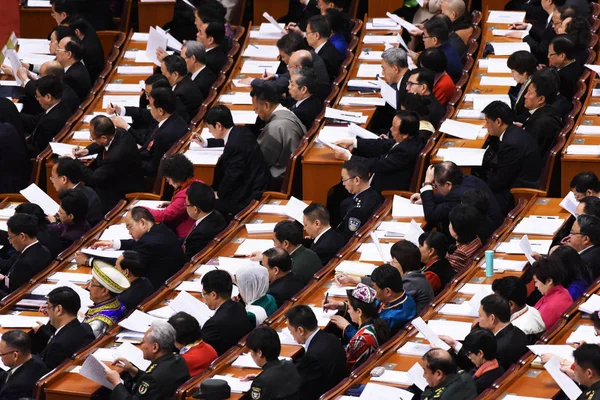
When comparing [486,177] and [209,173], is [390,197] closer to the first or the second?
[486,177]

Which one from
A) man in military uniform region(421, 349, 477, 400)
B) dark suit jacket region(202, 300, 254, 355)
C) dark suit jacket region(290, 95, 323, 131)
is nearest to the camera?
man in military uniform region(421, 349, 477, 400)

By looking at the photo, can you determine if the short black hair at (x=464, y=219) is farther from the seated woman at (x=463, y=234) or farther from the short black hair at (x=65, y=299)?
the short black hair at (x=65, y=299)

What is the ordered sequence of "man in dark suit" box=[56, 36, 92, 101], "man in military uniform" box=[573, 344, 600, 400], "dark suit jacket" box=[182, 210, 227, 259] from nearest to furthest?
"man in military uniform" box=[573, 344, 600, 400]
"dark suit jacket" box=[182, 210, 227, 259]
"man in dark suit" box=[56, 36, 92, 101]

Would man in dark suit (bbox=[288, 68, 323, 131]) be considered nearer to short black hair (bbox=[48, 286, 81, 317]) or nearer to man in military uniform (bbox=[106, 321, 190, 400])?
short black hair (bbox=[48, 286, 81, 317])

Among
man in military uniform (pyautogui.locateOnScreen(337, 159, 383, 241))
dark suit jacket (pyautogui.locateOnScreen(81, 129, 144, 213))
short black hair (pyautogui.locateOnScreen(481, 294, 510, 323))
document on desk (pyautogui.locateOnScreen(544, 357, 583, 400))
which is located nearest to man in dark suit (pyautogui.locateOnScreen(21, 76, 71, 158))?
dark suit jacket (pyautogui.locateOnScreen(81, 129, 144, 213))

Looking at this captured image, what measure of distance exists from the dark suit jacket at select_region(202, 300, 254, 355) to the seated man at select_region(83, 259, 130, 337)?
0.66 metres

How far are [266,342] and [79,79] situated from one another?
184 inches

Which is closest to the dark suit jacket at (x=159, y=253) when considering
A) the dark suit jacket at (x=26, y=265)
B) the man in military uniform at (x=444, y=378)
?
the dark suit jacket at (x=26, y=265)

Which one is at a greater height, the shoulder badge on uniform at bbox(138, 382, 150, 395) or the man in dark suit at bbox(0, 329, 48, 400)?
the shoulder badge on uniform at bbox(138, 382, 150, 395)

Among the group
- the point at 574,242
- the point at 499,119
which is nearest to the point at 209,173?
the point at 499,119

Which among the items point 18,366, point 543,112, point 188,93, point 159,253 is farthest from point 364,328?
point 188,93

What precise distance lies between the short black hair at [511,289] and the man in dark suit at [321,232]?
1.57 metres

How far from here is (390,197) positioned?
9273mm

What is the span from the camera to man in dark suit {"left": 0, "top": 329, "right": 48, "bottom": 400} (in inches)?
307
